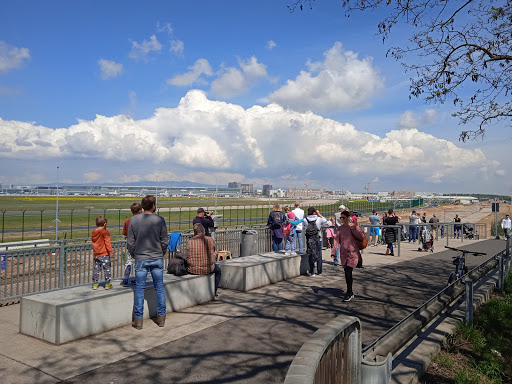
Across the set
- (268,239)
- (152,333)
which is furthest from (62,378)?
(268,239)

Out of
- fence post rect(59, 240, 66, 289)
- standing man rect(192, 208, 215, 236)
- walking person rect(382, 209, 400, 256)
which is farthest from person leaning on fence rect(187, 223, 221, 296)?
walking person rect(382, 209, 400, 256)

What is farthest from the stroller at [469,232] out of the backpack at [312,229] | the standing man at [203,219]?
the standing man at [203,219]

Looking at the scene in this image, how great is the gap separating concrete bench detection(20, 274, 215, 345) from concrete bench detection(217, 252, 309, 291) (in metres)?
2.20

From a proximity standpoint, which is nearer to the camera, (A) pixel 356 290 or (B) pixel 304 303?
(B) pixel 304 303

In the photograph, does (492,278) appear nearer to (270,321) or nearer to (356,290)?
(356,290)

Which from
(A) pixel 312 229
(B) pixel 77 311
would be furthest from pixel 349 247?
(B) pixel 77 311

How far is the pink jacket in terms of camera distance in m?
7.95

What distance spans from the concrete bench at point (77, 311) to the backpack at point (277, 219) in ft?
18.0

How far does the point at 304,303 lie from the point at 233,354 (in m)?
2.98

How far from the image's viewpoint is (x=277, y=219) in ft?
39.3

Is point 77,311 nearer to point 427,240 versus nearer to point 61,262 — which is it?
point 61,262

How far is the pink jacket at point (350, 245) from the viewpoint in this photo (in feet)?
26.1

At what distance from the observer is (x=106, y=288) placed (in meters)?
6.52

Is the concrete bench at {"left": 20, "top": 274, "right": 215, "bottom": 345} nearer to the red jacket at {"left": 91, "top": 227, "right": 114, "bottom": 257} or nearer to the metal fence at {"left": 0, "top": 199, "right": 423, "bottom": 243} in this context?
the red jacket at {"left": 91, "top": 227, "right": 114, "bottom": 257}
